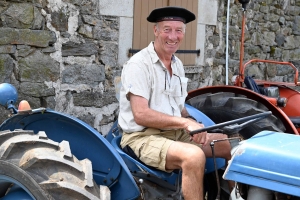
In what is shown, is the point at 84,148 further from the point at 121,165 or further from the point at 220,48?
the point at 220,48

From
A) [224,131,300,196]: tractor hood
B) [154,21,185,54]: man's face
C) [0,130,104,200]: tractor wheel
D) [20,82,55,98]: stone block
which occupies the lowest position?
[0,130,104,200]: tractor wheel

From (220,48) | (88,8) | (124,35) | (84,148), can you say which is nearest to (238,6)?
(220,48)

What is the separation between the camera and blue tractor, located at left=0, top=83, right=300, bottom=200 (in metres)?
2.12

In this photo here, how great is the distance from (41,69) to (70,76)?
33 cm

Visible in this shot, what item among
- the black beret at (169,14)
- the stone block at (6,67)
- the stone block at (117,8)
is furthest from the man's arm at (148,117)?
the stone block at (117,8)

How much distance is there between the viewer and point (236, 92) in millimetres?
3795

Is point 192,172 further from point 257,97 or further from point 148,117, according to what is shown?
point 257,97

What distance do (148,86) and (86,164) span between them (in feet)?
2.22

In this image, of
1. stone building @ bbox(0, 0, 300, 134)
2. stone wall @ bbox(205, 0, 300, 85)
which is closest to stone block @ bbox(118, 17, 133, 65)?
stone building @ bbox(0, 0, 300, 134)

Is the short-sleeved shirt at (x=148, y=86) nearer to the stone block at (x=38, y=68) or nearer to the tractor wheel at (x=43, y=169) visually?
the tractor wheel at (x=43, y=169)

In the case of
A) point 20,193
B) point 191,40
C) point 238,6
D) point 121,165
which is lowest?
point 20,193

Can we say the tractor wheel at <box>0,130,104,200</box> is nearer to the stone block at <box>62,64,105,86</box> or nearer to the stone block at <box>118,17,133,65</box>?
the stone block at <box>62,64,105,86</box>

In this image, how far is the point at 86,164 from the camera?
2.53 metres

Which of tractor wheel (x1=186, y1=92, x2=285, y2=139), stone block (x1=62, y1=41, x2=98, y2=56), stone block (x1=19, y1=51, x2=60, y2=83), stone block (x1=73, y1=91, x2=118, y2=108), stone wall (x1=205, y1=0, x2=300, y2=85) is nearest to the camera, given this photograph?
tractor wheel (x1=186, y1=92, x2=285, y2=139)
